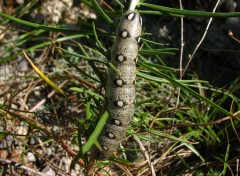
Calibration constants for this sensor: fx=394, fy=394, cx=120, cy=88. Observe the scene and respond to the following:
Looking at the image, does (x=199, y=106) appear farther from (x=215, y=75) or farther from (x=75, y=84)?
(x=75, y=84)

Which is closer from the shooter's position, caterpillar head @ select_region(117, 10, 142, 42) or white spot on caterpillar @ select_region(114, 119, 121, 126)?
caterpillar head @ select_region(117, 10, 142, 42)

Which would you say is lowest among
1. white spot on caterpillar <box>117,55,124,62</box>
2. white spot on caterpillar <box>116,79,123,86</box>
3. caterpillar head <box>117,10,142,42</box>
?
white spot on caterpillar <box>116,79,123,86</box>

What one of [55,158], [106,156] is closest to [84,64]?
[55,158]

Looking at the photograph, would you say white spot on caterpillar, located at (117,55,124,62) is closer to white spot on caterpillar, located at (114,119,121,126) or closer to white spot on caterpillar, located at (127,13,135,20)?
white spot on caterpillar, located at (127,13,135,20)

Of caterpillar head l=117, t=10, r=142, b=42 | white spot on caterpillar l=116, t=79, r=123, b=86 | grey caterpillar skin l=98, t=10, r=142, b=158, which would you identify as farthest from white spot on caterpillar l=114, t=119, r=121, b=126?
caterpillar head l=117, t=10, r=142, b=42

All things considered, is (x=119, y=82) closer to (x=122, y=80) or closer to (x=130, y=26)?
(x=122, y=80)

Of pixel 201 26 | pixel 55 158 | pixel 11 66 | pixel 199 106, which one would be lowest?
pixel 55 158

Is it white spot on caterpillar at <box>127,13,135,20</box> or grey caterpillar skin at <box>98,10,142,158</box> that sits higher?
white spot on caterpillar at <box>127,13,135,20</box>

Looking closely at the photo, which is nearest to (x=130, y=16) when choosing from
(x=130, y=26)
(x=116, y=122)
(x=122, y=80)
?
(x=130, y=26)
